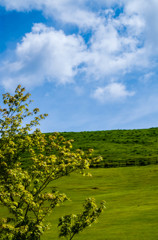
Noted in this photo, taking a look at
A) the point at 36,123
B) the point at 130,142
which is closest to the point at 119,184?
the point at 36,123

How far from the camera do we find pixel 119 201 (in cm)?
2164

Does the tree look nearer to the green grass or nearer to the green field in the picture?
the green grass

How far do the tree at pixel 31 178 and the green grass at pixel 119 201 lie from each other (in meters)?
2.81

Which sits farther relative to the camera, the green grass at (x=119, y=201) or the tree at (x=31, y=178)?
the green grass at (x=119, y=201)

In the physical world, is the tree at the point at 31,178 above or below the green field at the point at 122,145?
below

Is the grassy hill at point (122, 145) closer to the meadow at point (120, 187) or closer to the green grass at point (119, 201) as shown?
the meadow at point (120, 187)

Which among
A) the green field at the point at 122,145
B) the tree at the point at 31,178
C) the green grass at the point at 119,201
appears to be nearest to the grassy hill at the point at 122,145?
the green field at the point at 122,145

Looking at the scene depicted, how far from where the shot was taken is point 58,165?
12.6 metres

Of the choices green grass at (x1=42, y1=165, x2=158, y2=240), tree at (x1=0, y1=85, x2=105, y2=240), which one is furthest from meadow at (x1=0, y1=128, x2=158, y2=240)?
tree at (x1=0, y1=85, x2=105, y2=240)

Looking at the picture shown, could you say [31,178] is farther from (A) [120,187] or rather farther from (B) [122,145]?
(B) [122,145]

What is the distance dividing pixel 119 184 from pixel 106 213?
9.95 metres

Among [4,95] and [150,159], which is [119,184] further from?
[4,95]

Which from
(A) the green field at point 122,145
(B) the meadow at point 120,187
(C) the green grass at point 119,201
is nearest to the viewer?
(C) the green grass at point 119,201

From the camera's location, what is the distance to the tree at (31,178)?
11.5m
